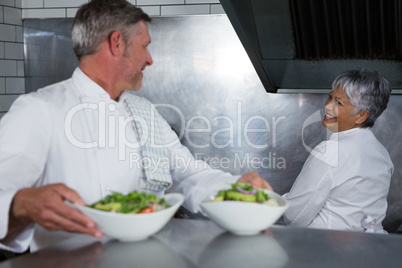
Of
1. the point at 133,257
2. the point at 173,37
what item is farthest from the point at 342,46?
the point at 133,257

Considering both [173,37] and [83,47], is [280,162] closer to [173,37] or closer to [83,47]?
[173,37]

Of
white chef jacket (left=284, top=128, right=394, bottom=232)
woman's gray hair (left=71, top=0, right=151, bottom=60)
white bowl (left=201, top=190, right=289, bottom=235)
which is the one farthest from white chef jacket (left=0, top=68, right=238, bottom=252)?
white chef jacket (left=284, top=128, right=394, bottom=232)

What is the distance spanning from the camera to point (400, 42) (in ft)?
7.62

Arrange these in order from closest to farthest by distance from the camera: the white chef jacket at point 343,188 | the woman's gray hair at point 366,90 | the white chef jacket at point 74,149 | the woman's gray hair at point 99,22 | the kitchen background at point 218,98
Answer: the white chef jacket at point 74,149, the woman's gray hair at point 99,22, the white chef jacket at point 343,188, the woman's gray hair at point 366,90, the kitchen background at point 218,98

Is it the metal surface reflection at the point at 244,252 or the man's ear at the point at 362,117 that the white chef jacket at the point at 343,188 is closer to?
the man's ear at the point at 362,117

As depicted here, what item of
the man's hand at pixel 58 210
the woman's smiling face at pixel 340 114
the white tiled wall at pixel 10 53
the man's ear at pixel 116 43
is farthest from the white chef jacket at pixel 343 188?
the white tiled wall at pixel 10 53

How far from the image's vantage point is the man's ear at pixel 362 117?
2363mm

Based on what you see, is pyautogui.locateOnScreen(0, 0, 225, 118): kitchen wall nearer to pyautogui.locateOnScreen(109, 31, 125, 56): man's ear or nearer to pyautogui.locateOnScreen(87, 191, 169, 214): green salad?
pyautogui.locateOnScreen(109, 31, 125, 56): man's ear

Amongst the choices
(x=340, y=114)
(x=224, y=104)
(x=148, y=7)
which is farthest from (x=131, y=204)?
(x=148, y=7)

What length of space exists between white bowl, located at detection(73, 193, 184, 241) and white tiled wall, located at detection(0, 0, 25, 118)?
2.06 meters

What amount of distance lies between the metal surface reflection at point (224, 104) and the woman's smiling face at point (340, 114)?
0.40 metres

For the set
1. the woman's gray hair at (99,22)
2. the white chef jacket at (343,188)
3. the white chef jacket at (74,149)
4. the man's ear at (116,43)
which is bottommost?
the white chef jacket at (343,188)

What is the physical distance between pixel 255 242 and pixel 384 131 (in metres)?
1.75

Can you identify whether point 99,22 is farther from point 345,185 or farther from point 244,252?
point 345,185
